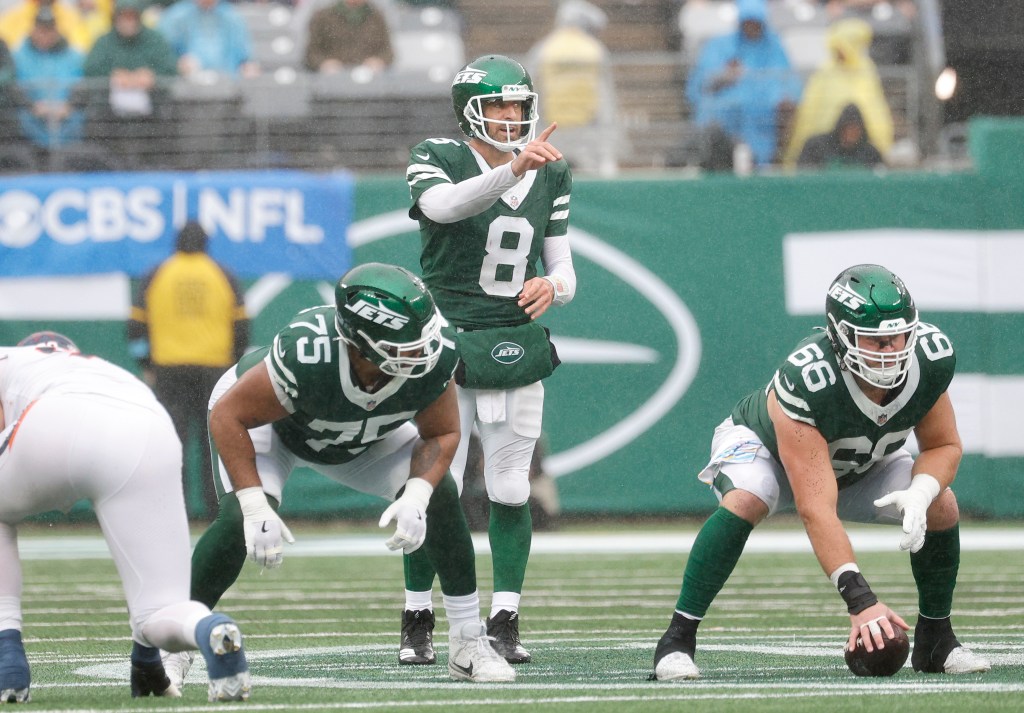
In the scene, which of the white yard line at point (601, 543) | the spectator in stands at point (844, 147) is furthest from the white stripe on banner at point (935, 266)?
the white yard line at point (601, 543)

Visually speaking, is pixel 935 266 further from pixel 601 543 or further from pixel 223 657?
pixel 223 657

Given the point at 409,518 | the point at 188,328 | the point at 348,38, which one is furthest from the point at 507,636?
the point at 348,38

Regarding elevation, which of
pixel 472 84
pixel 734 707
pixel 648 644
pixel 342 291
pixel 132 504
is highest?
pixel 472 84

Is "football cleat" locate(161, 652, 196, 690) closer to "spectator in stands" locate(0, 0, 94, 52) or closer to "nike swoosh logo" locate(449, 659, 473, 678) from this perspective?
"nike swoosh logo" locate(449, 659, 473, 678)

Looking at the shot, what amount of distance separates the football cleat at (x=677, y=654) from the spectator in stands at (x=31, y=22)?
31.5 feet

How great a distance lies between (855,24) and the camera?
12.7m

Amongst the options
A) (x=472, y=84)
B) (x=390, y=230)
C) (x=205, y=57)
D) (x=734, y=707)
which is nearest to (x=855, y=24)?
(x=390, y=230)

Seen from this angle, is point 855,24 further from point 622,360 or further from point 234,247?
point 234,247

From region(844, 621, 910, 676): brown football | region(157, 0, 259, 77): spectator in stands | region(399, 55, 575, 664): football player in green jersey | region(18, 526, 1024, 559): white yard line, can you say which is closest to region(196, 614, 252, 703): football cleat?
region(399, 55, 575, 664): football player in green jersey

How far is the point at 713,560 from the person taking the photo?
4.79 meters

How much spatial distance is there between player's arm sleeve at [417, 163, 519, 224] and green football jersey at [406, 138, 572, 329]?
5.3 inches

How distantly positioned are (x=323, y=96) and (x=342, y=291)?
7990mm

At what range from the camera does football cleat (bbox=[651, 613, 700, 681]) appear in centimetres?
462

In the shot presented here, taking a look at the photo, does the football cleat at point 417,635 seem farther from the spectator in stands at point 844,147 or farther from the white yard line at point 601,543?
the spectator in stands at point 844,147
